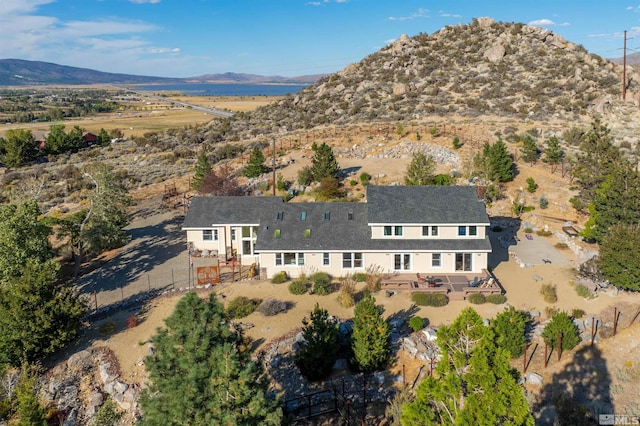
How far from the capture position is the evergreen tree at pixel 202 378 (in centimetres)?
1398

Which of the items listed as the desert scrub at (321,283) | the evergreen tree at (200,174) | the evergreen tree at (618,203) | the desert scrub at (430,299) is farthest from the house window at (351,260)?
the evergreen tree at (200,174)

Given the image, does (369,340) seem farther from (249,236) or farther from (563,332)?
(249,236)

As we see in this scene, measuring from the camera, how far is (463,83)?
8756 centimetres

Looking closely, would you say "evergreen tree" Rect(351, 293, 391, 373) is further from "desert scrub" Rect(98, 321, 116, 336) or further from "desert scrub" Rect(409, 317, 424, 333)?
"desert scrub" Rect(98, 321, 116, 336)

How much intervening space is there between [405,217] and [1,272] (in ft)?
84.8

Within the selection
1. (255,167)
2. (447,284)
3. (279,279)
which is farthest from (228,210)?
(255,167)

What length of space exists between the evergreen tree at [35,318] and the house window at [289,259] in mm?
12506

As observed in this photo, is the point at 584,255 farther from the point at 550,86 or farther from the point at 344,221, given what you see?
the point at 550,86

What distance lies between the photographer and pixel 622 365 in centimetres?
2272

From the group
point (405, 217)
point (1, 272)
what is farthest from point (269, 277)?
point (1, 272)

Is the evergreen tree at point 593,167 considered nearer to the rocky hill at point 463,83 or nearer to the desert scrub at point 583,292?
the desert scrub at point 583,292

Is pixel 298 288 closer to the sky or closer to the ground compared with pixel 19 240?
closer to the ground

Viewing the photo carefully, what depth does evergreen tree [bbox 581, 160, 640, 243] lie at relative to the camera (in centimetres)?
3192

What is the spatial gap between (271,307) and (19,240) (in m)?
16.5
